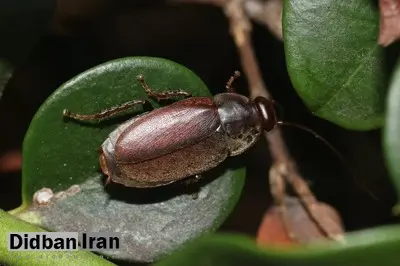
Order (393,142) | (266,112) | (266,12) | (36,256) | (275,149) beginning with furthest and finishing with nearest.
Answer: (266,12), (275,149), (266,112), (36,256), (393,142)

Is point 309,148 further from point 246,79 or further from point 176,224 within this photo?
point 176,224

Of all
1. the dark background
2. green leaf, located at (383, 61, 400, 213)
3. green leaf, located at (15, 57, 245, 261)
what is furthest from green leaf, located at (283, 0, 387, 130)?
the dark background

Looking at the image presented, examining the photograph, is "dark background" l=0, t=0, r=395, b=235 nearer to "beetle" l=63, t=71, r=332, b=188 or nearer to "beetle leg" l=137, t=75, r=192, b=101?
"beetle" l=63, t=71, r=332, b=188

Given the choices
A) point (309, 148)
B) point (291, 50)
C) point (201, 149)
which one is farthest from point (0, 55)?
point (309, 148)

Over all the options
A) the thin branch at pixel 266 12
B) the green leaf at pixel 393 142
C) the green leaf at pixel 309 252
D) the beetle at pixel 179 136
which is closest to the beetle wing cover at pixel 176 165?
the beetle at pixel 179 136

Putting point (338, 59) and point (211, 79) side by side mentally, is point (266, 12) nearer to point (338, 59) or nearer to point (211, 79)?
point (211, 79)

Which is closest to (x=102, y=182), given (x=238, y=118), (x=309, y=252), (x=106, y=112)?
(x=106, y=112)
